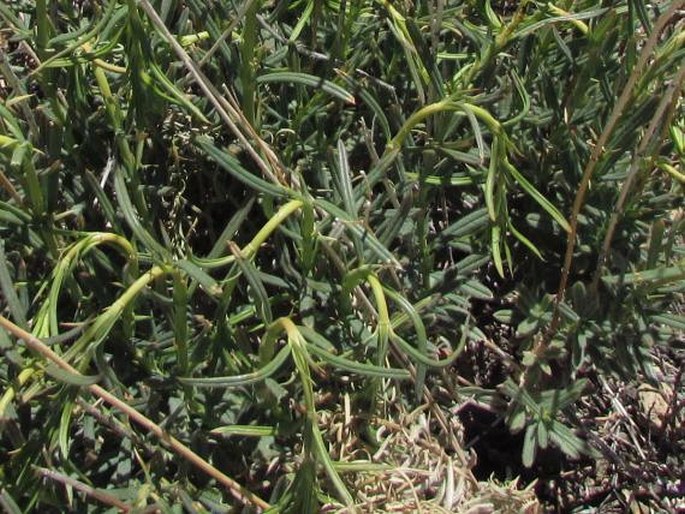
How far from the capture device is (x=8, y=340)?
3.22 feet

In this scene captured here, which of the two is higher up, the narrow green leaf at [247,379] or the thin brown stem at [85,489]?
the narrow green leaf at [247,379]

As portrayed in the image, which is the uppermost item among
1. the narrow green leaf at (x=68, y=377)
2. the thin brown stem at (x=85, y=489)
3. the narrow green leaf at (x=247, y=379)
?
the narrow green leaf at (x=68, y=377)

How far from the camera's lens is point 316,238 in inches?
43.5

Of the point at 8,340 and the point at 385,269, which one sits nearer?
the point at 8,340

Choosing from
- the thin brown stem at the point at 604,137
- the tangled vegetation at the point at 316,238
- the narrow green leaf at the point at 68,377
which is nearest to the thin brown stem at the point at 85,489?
the tangled vegetation at the point at 316,238

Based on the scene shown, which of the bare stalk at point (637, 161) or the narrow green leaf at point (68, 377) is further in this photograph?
the bare stalk at point (637, 161)

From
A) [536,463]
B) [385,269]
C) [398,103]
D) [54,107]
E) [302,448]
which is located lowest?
[536,463]

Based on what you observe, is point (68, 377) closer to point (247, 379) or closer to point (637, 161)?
point (247, 379)

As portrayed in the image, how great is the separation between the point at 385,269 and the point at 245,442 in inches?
10.3

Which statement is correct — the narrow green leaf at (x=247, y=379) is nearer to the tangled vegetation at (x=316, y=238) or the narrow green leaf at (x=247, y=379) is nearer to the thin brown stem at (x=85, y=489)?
the tangled vegetation at (x=316, y=238)

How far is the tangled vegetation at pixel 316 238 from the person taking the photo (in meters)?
1.05

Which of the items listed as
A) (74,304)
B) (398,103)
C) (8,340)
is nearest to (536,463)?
(398,103)

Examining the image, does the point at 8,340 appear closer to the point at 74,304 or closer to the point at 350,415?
the point at 74,304

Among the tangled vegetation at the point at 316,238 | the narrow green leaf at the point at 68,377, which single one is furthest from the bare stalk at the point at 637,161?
the narrow green leaf at the point at 68,377
